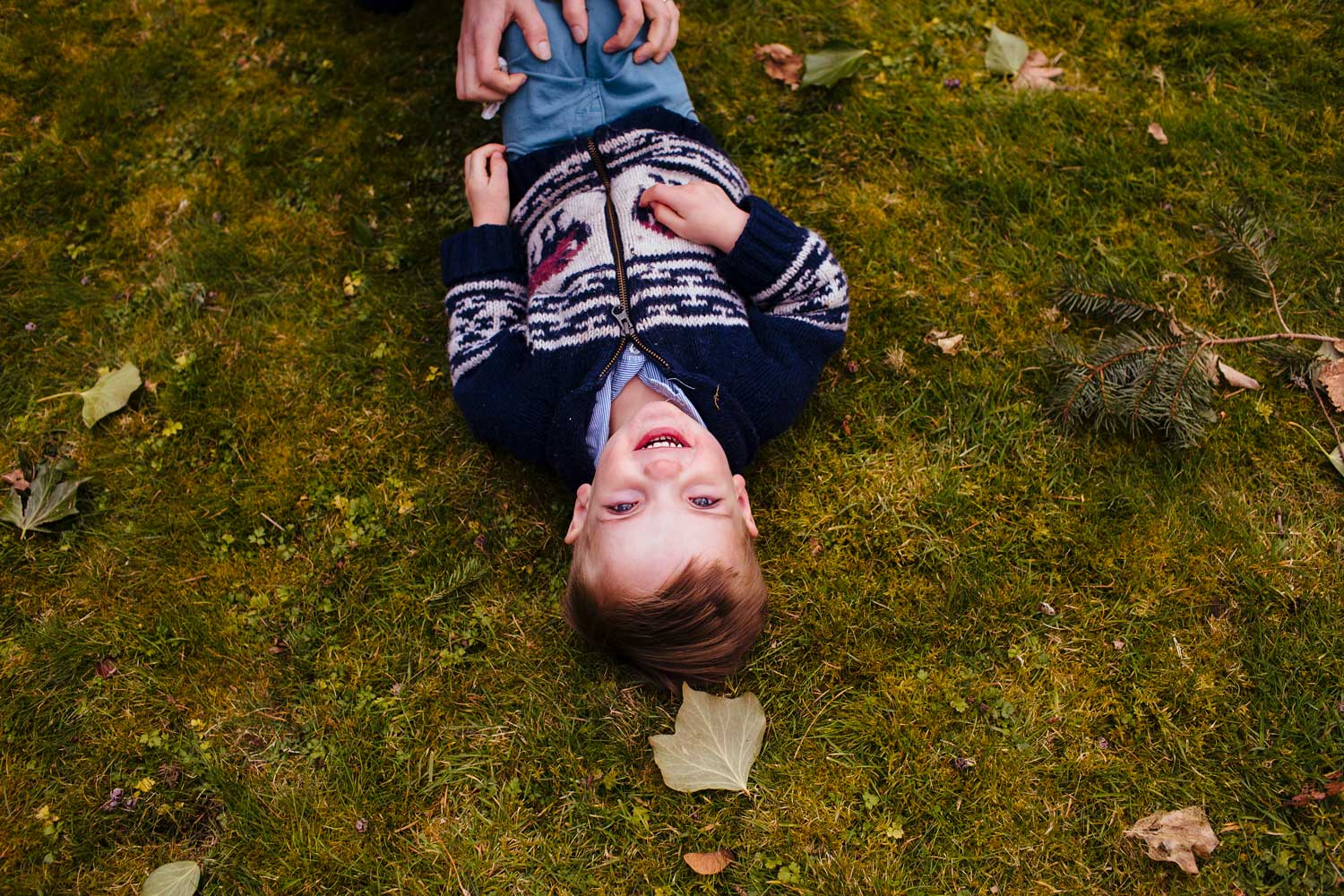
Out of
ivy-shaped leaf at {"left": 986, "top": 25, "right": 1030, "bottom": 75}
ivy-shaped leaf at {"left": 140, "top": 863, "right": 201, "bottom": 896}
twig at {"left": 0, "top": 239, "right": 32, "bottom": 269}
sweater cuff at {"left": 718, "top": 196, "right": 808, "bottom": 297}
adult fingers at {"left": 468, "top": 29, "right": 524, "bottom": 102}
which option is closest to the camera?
ivy-shaped leaf at {"left": 140, "top": 863, "right": 201, "bottom": 896}

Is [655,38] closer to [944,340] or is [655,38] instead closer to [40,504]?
[944,340]

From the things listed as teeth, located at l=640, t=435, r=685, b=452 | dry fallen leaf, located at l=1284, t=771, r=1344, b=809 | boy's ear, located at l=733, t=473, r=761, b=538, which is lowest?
dry fallen leaf, located at l=1284, t=771, r=1344, b=809

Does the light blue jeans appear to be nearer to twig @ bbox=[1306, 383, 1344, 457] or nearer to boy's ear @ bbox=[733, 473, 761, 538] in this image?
boy's ear @ bbox=[733, 473, 761, 538]

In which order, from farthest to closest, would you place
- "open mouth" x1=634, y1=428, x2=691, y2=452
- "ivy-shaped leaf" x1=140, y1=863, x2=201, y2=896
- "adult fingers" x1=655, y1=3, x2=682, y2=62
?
"adult fingers" x1=655, y1=3, x2=682, y2=62 → "ivy-shaped leaf" x1=140, y1=863, x2=201, y2=896 → "open mouth" x1=634, y1=428, x2=691, y2=452

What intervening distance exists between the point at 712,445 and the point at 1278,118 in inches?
116

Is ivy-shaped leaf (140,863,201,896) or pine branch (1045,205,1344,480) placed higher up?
pine branch (1045,205,1344,480)

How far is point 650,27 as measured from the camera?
3158 mm

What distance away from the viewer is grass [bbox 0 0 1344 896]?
2.78 metres

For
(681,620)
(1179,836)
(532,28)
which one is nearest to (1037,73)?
(532,28)

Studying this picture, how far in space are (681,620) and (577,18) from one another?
7.27 ft

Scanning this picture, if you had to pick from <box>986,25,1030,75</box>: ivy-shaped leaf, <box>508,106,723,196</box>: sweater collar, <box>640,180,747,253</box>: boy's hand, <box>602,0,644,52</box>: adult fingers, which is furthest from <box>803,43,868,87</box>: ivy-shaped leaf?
<box>640,180,747,253</box>: boy's hand

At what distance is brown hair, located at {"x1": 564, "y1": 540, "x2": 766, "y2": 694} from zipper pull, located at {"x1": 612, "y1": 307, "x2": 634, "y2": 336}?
2.55 ft

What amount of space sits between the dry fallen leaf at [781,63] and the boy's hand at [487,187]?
4.40 ft

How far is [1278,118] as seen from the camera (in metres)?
3.48
